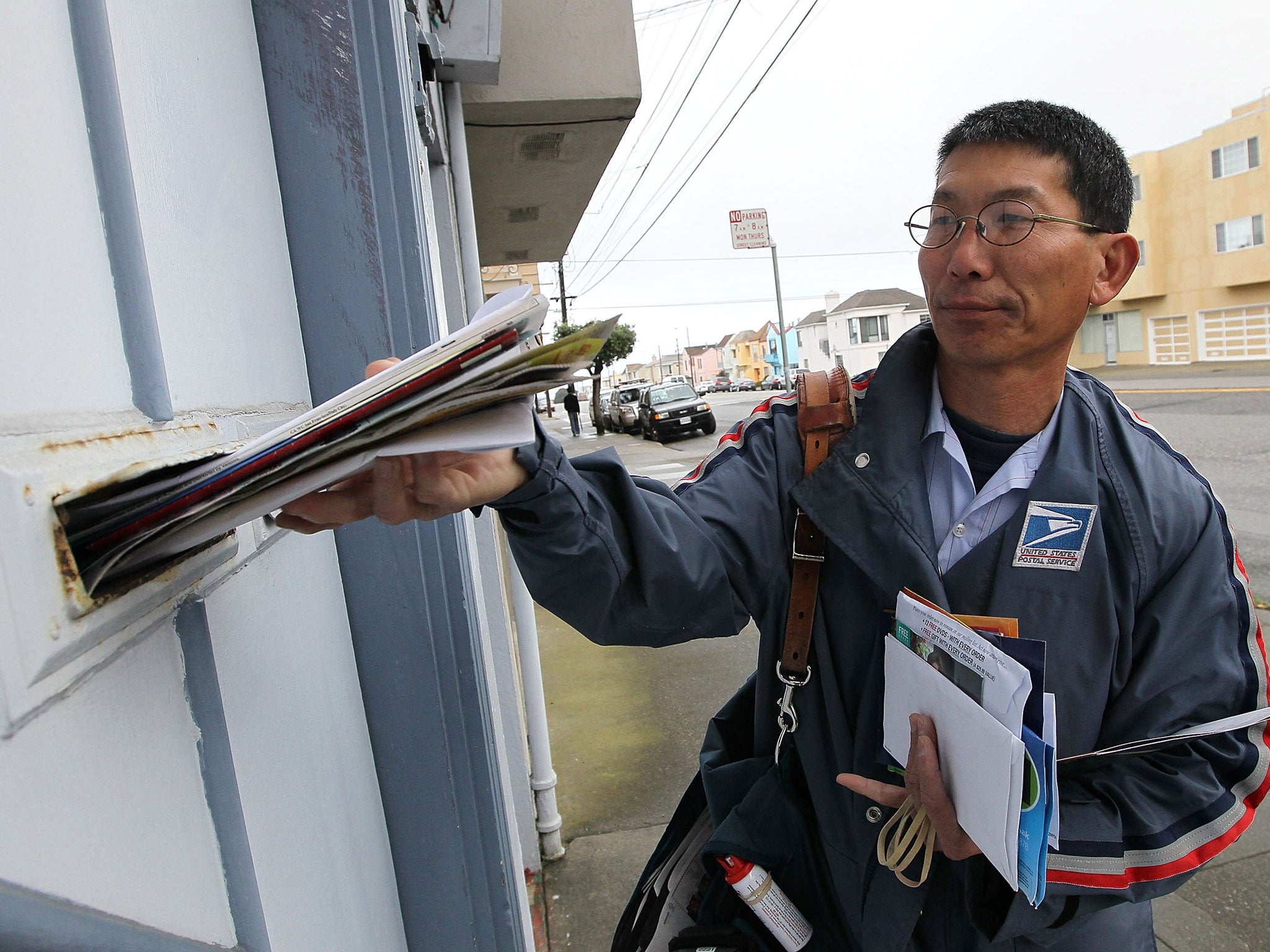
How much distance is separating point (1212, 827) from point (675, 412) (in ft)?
60.3

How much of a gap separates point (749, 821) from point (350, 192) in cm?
131

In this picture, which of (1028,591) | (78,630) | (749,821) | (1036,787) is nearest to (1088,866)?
(1036,787)

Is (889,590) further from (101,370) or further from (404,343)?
(101,370)

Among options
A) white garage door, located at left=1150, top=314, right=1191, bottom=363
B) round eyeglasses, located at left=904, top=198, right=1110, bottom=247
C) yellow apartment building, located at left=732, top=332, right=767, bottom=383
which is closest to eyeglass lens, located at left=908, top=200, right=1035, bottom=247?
round eyeglasses, located at left=904, top=198, right=1110, bottom=247

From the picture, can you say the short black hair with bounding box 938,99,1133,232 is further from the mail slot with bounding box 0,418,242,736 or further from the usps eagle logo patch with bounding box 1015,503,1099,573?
the mail slot with bounding box 0,418,242,736

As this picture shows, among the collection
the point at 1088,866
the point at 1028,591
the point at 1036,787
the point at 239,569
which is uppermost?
the point at 239,569

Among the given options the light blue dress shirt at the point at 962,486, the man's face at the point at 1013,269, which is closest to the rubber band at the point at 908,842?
the light blue dress shirt at the point at 962,486

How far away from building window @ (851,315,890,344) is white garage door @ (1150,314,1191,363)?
19.0 metres

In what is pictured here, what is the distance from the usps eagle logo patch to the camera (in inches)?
54.4

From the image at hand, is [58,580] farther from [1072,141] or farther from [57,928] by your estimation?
[1072,141]

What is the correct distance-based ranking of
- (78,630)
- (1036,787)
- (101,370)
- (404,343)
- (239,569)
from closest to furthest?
(78,630)
(101,370)
(239,569)
(1036,787)
(404,343)

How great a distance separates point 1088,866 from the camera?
4.38 ft

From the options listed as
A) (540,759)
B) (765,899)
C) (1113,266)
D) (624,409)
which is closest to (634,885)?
(540,759)

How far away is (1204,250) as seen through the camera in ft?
93.5
